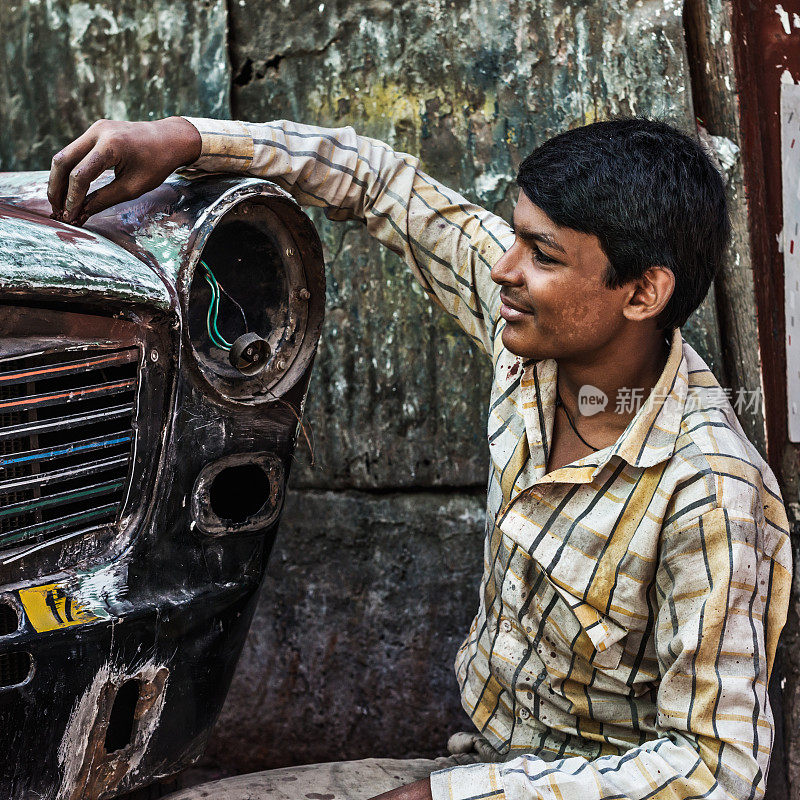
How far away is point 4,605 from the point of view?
4.32ft

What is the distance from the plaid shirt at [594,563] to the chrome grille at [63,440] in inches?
18.7

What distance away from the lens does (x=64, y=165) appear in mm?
1482

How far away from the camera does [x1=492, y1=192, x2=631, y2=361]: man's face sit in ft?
4.81

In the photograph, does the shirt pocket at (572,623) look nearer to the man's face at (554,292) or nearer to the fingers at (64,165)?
the man's face at (554,292)

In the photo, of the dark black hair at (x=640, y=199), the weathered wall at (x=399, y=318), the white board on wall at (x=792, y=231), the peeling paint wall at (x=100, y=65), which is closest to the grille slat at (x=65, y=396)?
the dark black hair at (x=640, y=199)

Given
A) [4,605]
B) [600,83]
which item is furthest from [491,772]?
[600,83]

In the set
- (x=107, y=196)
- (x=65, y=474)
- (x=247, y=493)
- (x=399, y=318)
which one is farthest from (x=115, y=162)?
(x=399, y=318)

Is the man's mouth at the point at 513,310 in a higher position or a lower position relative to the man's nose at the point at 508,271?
lower

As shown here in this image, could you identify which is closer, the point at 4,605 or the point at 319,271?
the point at 4,605

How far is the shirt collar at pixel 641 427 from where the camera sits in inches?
56.3

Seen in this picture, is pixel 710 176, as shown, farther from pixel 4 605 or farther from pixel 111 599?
pixel 4 605

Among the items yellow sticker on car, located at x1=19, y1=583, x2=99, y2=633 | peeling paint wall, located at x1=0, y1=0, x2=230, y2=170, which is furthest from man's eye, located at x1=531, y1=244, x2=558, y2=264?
peeling paint wall, located at x1=0, y1=0, x2=230, y2=170

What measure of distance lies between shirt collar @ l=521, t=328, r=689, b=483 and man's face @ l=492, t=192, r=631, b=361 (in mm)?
113

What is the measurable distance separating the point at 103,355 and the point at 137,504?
0.26 metres
